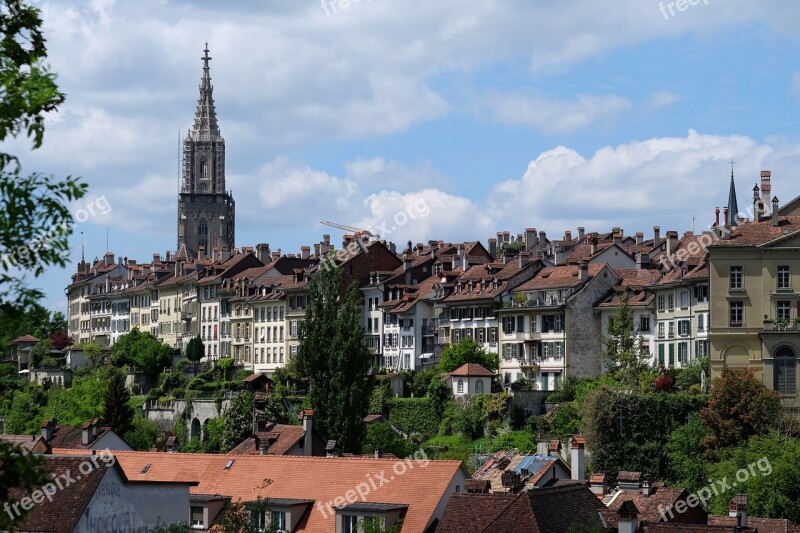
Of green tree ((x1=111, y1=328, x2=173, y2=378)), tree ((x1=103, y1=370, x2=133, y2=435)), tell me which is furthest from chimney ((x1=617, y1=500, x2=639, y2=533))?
green tree ((x1=111, y1=328, x2=173, y2=378))

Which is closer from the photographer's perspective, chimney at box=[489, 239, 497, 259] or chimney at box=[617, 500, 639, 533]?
chimney at box=[617, 500, 639, 533]

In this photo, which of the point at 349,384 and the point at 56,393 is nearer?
the point at 349,384

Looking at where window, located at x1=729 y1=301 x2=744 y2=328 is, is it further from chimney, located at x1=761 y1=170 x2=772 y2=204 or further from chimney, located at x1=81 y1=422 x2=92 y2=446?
chimney, located at x1=81 y1=422 x2=92 y2=446

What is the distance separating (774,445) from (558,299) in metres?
28.4

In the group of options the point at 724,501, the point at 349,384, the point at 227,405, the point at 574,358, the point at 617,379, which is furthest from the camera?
the point at 227,405

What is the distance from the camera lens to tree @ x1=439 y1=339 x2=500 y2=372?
3760 inches

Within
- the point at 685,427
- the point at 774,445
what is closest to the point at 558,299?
the point at 685,427

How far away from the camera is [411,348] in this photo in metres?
108

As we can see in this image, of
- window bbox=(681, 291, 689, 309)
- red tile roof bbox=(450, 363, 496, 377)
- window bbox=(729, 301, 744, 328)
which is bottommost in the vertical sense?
red tile roof bbox=(450, 363, 496, 377)

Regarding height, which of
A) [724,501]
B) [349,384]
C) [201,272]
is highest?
[201,272]

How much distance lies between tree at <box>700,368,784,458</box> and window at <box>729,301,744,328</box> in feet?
14.1

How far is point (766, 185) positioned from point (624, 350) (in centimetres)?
1290

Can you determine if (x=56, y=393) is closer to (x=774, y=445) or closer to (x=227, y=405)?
(x=227, y=405)

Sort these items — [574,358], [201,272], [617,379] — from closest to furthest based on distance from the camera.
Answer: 1. [617,379]
2. [574,358]
3. [201,272]
